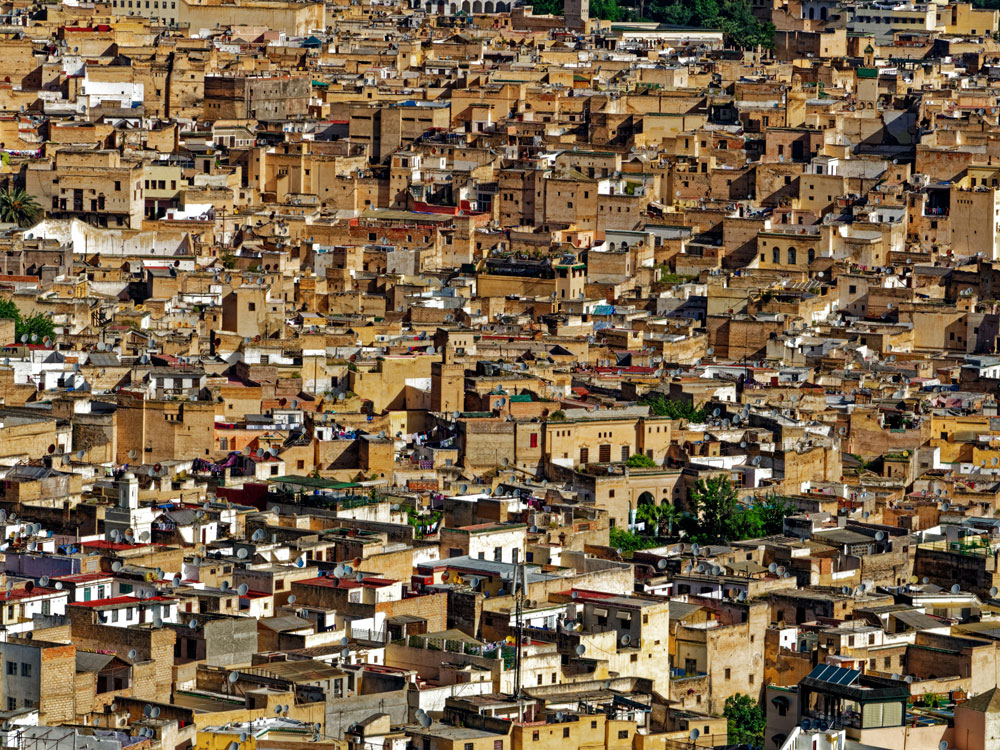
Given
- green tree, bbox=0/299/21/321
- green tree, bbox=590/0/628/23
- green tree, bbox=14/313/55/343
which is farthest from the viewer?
green tree, bbox=590/0/628/23

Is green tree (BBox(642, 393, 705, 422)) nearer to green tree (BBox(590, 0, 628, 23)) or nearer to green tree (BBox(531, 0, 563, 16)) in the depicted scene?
green tree (BBox(531, 0, 563, 16))

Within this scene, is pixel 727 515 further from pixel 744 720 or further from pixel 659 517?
pixel 744 720

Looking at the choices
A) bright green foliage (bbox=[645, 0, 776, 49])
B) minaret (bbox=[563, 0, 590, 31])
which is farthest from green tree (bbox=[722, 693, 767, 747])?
minaret (bbox=[563, 0, 590, 31])

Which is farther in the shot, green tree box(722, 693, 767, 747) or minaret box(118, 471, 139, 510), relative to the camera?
minaret box(118, 471, 139, 510)

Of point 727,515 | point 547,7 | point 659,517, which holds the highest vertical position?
point 547,7

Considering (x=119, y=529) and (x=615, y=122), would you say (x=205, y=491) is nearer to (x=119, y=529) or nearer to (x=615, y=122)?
(x=119, y=529)

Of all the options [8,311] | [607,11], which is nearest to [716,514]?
[8,311]
